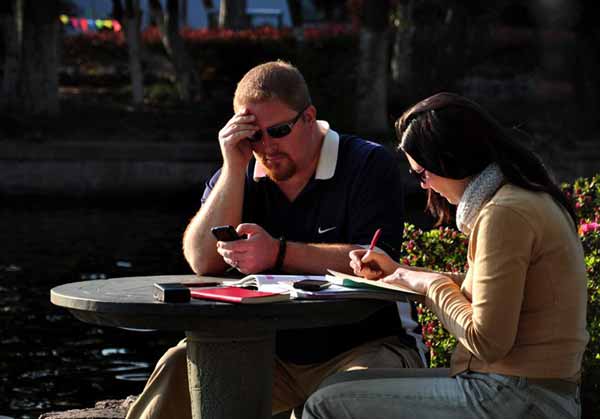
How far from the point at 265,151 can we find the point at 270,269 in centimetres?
44

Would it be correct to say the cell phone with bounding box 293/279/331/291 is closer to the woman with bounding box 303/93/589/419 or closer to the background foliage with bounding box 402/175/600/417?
the woman with bounding box 303/93/589/419

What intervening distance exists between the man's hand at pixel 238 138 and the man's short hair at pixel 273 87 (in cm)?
6

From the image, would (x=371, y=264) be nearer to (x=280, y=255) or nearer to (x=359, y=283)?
(x=359, y=283)

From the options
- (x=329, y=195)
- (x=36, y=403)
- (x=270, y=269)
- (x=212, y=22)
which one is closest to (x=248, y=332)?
(x=270, y=269)

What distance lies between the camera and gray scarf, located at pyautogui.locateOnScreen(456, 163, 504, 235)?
3352 millimetres

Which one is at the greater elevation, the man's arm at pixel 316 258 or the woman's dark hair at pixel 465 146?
the woman's dark hair at pixel 465 146

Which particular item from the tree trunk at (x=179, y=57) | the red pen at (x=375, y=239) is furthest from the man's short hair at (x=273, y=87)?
the tree trunk at (x=179, y=57)

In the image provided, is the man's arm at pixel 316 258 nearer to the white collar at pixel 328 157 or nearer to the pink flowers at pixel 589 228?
the white collar at pixel 328 157

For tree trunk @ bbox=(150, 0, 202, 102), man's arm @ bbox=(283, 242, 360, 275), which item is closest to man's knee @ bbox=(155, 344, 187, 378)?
man's arm @ bbox=(283, 242, 360, 275)

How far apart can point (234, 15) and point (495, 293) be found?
25939mm

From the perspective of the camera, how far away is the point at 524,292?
129 inches

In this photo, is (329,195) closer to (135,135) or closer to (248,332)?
(248,332)

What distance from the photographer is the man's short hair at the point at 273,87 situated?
169 inches

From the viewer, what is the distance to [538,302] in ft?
10.8
